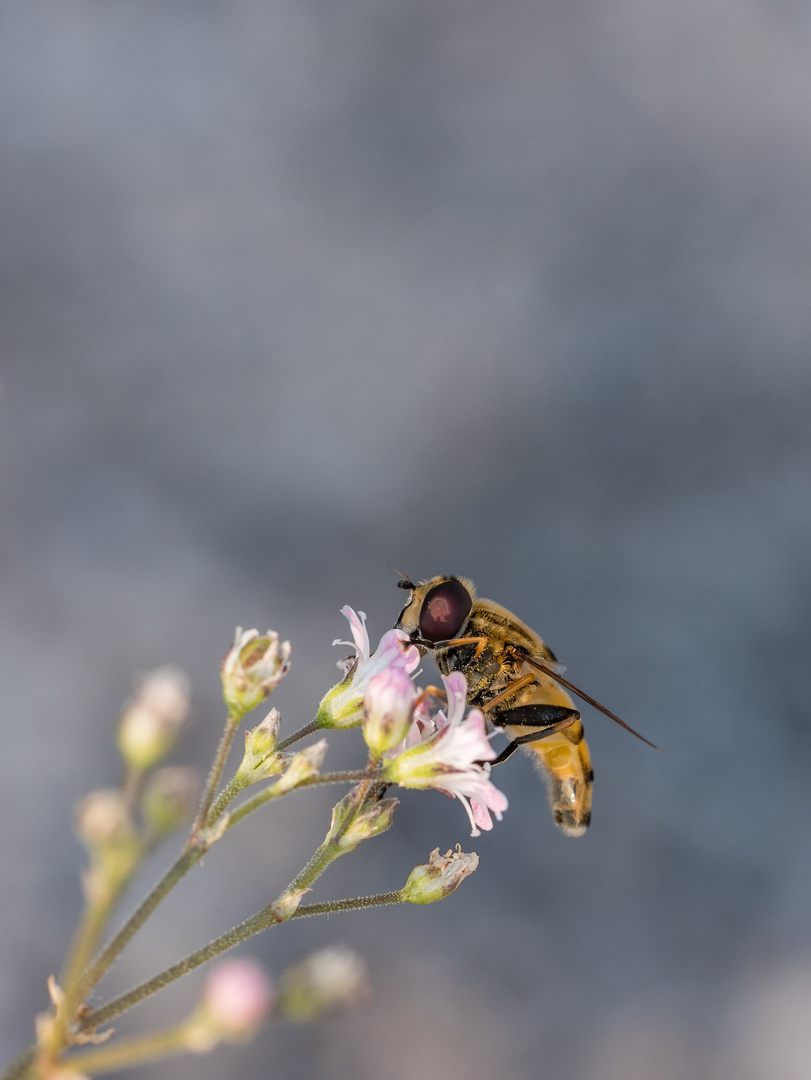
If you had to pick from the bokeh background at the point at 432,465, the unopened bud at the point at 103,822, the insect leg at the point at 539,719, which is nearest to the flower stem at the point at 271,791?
the unopened bud at the point at 103,822

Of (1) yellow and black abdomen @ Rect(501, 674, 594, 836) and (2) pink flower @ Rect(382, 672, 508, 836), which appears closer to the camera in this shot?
(2) pink flower @ Rect(382, 672, 508, 836)

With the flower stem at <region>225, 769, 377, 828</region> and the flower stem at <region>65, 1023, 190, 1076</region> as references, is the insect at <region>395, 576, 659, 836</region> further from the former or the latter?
the flower stem at <region>65, 1023, 190, 1076</region>

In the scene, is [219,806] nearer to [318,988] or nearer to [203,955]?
[203,955]

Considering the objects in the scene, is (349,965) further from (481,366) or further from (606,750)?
(481,366)

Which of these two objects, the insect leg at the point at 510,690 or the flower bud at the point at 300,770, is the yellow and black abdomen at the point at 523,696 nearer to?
the insect leg at the point at 510,690

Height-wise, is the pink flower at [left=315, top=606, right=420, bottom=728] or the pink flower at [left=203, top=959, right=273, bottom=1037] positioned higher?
the pink flower at [left=315, top=606, right=420, bottom=728]

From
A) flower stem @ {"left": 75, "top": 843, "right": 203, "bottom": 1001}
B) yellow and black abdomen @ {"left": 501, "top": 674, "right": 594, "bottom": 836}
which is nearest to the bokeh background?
yellow and black abdomen @ {"left": 501, "top": 674, "right": 594, "bottom": 836}

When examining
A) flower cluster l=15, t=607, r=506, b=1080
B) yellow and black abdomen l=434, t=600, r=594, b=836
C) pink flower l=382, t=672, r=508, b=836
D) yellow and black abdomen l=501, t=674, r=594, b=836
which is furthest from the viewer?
yellow and black abdomen l=501, t=674, r=594, b=836
